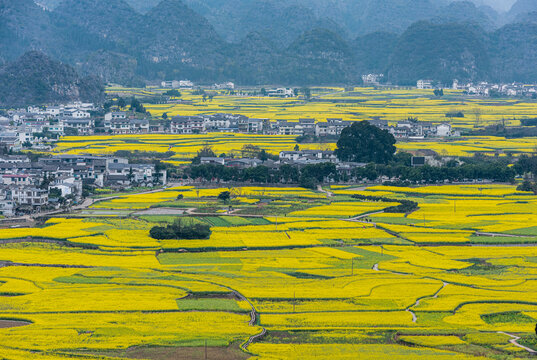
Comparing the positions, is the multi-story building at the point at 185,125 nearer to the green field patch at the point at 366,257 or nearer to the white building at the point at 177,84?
the white building at the point at 177,84

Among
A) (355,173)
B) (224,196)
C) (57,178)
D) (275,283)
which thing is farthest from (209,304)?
(355,173)

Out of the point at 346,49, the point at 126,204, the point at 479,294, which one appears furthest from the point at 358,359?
the point at 346,49

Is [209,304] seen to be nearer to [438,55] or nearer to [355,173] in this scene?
[355,173]

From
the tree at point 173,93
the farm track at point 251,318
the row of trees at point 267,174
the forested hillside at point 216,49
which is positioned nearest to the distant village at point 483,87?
the forested hillside at point 216,49

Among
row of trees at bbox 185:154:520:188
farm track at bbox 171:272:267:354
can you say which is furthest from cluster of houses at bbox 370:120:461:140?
farm track at bbox 171:272:267:354

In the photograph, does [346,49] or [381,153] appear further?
[346,49]

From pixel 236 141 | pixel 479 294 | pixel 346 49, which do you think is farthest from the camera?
pixel 346 49

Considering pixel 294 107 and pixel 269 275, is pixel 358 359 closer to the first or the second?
pixel 269 275

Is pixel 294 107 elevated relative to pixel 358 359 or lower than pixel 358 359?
elevated
